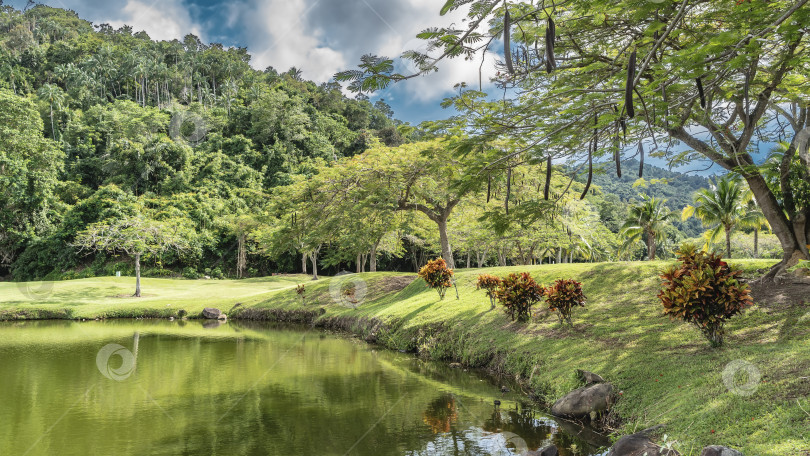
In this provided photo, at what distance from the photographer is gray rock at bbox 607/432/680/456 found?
550 centimetres

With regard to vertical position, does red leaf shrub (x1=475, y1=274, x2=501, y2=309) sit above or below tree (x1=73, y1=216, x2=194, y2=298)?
below

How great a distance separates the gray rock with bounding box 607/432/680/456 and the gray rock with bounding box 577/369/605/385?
2.33 metres

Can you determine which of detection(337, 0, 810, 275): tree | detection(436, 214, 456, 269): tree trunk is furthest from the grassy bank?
detection(337, 0, 810, 275): tree

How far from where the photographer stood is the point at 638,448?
18.5 ft

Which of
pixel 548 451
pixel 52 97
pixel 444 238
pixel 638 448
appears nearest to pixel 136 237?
pixel 444 238

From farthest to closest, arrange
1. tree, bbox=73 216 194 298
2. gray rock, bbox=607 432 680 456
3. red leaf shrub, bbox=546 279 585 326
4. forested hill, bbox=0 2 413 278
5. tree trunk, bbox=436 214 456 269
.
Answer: forested hill, bbox=0 2 413 278, tree, bbox=73 216 194 298, tree trunk, bbox=436 214 456 269, red leaf shrub, bbox=546 279 585 326, gray rock, bbox=607 432 680 456

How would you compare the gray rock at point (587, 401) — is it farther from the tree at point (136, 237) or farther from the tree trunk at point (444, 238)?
the tree at point (136, 237)

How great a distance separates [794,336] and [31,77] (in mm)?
93428

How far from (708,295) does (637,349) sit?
6.08 ft

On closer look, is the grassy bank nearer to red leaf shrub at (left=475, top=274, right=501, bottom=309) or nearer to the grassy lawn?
red leaf shrub at (left=475, top=274, right=501, bottom=309)

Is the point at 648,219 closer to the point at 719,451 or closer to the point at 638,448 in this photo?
the point at 638,448

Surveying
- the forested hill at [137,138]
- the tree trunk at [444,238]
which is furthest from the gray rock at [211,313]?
the tree trunk at [444,238]

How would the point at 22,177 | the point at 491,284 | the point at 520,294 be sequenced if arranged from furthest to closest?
the point at 22,177, the point at 491,284, the point at 520,294

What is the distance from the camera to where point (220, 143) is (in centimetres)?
6100
